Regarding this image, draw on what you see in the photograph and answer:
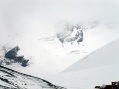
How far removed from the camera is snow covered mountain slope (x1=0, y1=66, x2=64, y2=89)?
67.5 feet

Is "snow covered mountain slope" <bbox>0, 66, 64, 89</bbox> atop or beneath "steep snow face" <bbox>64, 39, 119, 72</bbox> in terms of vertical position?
beneath

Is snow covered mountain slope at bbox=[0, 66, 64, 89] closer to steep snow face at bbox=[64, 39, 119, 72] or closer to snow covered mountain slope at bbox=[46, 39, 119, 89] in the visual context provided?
snow covered mountain slope at bbox=[46, 39, 119, 89]

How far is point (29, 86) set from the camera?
840 inches

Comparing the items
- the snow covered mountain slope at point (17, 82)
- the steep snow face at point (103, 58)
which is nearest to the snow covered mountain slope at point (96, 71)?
the steep snow face at point (103, 58)

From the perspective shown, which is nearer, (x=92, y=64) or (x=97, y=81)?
(x=97, y=81)

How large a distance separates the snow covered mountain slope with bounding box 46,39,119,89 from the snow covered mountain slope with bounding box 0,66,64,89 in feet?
25.0

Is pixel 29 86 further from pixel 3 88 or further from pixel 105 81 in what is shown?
pixel 105 81

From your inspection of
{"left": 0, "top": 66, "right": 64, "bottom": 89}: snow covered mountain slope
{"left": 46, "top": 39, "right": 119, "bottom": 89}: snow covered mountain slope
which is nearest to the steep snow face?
{"left": 46, "top": 39, "right": 119, "bottom": 89}: snow covered mountain slope

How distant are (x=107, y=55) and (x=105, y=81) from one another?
30.0m

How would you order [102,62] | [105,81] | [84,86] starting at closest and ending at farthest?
[84,86] → [105,81] → [102,62]

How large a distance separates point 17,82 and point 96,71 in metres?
21.8

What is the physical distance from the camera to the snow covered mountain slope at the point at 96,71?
3350 centimetres

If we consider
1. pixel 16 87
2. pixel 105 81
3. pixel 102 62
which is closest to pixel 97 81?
pixel 105 81

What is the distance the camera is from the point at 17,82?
2145 centimetres
